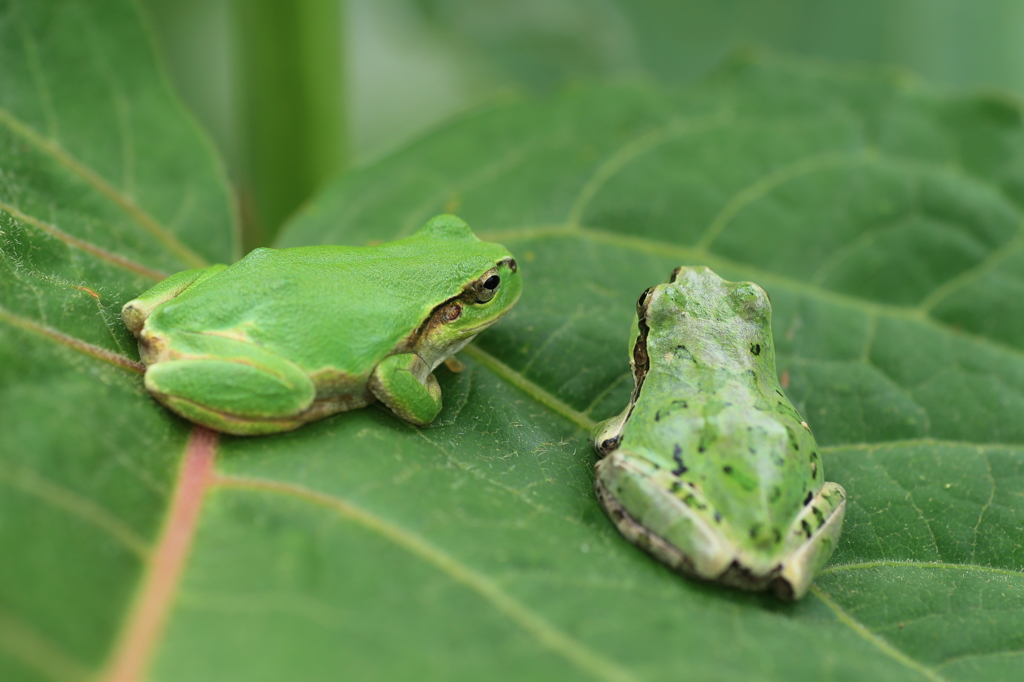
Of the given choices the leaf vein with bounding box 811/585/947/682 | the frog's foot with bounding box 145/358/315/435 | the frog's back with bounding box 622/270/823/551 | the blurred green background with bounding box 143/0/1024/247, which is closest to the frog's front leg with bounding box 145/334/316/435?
the frog's foot with bounding box 145/358/315/435

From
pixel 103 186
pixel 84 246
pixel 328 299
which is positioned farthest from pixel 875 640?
pixel 103 186

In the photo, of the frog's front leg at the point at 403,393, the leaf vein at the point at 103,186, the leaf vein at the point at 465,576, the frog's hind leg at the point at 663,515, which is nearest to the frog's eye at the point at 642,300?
the frog's hind leg at the point at 663,515

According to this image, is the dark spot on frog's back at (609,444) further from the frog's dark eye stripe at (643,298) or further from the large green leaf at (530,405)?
the frog's dark eye stripe at (643,298)

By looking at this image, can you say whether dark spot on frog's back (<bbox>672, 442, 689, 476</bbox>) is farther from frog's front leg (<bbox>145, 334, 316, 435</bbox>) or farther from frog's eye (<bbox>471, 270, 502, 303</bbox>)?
frog's front leg (<bbox>145, 334, 316, 435</bbox>)

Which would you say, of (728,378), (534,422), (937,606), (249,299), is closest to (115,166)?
(249,299)

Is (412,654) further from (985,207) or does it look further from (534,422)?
(985,207)
